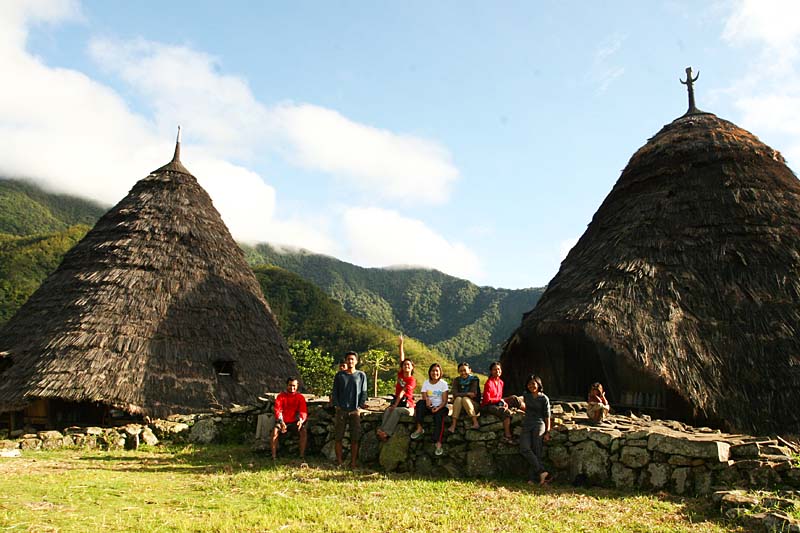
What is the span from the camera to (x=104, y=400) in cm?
1338

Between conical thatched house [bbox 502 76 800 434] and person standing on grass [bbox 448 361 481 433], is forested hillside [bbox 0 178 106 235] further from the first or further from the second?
person standing on grass [bbox 448 361 481 433]

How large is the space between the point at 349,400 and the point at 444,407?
1.54 m

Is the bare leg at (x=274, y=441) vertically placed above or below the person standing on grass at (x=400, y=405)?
below

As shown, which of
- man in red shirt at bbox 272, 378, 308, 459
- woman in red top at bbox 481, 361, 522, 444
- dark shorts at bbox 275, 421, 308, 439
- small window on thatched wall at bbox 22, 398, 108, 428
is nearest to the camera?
woman in red top at bbox 481, 361, 522, 444

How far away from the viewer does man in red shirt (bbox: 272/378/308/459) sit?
9.92 meters

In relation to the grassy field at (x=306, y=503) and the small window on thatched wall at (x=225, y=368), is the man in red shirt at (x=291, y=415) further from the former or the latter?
the small window on thatched wall at (x=225, y=368)

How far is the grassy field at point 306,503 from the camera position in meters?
5.57

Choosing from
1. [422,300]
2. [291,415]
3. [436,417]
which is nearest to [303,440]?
[291,415]

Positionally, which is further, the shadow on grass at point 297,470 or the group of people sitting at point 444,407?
the group of people sitting at point 444,407

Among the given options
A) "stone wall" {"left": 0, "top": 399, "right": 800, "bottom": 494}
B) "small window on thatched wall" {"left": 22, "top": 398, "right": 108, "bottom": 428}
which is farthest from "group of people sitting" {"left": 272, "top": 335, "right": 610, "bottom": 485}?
"small window on thatched wall" {"left": 22, "top": 398, "right": 108, "bottom": 428}

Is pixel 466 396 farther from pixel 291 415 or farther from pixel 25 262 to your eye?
pixel 25 262

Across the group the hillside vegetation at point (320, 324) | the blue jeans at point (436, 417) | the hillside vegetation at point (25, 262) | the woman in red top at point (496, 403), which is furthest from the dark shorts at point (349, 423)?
the hillside vegetation at point (320, 324)

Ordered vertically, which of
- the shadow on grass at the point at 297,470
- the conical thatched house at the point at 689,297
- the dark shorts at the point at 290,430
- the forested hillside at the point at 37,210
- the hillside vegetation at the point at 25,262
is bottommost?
the shadow on grass at the point at 297,470

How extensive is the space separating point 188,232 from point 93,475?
10437mm
